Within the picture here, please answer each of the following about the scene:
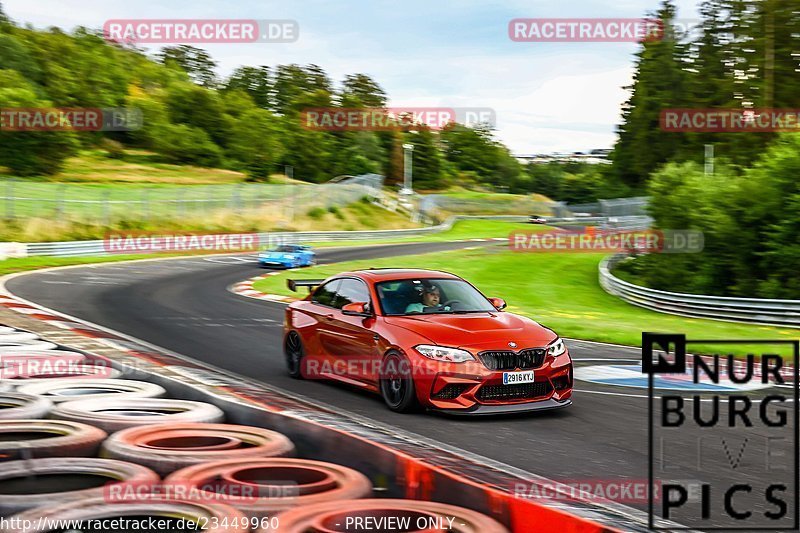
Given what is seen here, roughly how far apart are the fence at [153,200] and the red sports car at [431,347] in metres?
33.8

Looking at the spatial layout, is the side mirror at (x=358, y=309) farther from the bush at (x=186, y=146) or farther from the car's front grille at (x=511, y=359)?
the bush at (x=186, y=146)

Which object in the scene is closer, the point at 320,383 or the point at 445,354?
the point at 445,354

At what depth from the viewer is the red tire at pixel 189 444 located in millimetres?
5602

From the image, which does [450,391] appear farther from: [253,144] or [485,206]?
[485,206]

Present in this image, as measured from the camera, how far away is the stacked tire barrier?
4465mm

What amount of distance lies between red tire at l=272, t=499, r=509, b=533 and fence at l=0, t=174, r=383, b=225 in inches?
1551

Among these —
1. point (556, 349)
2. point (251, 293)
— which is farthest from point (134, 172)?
point (556, 349)

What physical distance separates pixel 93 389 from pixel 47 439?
264cm

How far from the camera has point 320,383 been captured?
1094 cm

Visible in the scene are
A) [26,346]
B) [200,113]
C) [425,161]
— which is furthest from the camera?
[425,161]

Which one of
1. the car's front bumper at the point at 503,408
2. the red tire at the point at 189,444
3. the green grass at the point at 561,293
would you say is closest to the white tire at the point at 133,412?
the red tire at the point at 189,444

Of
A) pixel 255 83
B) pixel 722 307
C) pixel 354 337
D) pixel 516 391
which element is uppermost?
pixel 255 83

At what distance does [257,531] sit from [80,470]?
60.8 inches

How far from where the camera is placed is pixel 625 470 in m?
6.85
